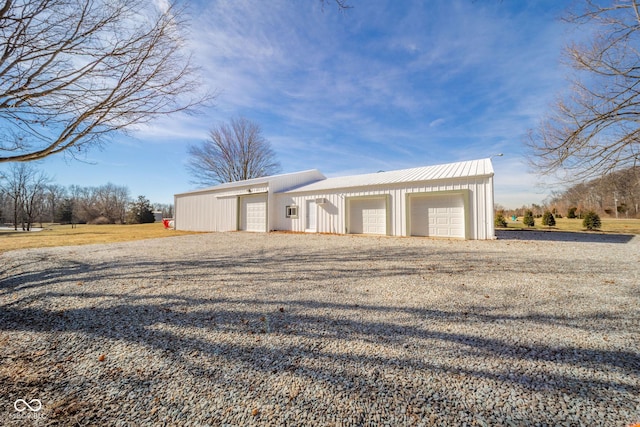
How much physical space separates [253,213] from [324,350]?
13949 mm

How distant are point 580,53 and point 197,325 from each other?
1034 centimetres

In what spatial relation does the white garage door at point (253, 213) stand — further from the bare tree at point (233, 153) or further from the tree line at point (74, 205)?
the tree line at point (74, 205)

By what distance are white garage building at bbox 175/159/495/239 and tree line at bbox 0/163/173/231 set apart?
845 inches

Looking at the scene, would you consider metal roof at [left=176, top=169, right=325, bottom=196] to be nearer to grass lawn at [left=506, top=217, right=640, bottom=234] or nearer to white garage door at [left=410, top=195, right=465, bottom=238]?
white garage door at [left=410, top=195, right=465, bottom=238]

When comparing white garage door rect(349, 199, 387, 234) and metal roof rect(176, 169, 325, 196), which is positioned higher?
metal roof rect(176, 169, 325, 196)

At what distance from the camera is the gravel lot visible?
1.45 m

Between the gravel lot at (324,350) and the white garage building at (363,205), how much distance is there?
5105 mm

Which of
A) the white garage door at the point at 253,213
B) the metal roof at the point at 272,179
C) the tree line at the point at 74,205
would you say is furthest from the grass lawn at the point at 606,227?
the tree line at the point at 74,205

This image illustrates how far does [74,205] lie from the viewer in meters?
36.8

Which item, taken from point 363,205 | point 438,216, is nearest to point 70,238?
point 363,205

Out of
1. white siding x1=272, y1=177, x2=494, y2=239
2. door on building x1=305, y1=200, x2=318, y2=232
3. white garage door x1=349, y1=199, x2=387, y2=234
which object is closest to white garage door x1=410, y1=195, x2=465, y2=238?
white siding x1=272, y1=177, x2=494, y2=239

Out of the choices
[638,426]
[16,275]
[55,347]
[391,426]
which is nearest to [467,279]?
[638,426]

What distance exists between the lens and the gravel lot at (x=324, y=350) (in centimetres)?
145

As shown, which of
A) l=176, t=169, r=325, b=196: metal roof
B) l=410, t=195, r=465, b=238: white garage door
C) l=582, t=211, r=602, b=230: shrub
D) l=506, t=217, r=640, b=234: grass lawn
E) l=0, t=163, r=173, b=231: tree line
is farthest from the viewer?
l=0, t=163, r=173, b=231: tree line
